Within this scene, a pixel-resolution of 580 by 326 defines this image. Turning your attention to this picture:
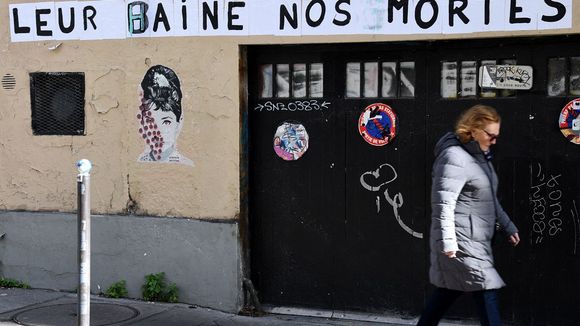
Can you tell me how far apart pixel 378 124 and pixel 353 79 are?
44 cm

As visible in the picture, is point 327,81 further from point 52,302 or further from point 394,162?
point 52,302

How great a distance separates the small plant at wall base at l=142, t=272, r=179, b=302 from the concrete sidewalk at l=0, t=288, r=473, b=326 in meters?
0.08

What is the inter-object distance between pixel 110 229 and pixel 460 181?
12.1ft

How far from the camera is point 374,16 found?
648 centimetres

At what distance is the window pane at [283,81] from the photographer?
6.97m

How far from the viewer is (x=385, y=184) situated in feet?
21.9

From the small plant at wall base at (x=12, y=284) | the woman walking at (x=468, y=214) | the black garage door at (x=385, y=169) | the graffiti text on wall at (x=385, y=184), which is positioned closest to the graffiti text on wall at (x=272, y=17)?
the black garage door at (x=385, y=169)

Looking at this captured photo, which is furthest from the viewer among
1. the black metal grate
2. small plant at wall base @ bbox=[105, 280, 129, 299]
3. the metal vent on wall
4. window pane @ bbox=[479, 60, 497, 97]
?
the metal vent on wall

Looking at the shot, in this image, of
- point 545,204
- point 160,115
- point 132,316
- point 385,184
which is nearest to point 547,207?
point 545,204

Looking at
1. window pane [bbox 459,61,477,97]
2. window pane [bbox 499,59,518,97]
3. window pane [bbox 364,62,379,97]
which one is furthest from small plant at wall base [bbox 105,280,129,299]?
window pane [bbox 499,59,518,97]

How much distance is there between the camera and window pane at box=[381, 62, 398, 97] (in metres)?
6.64

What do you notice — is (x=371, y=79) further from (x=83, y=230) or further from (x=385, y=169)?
(x=83, y=230)

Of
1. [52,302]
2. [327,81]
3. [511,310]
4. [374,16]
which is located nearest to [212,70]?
[327,81]

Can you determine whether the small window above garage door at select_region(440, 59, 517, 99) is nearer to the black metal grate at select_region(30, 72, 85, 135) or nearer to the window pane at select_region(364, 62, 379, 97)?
the window pane at select_region(364, 62, 379, 97)
